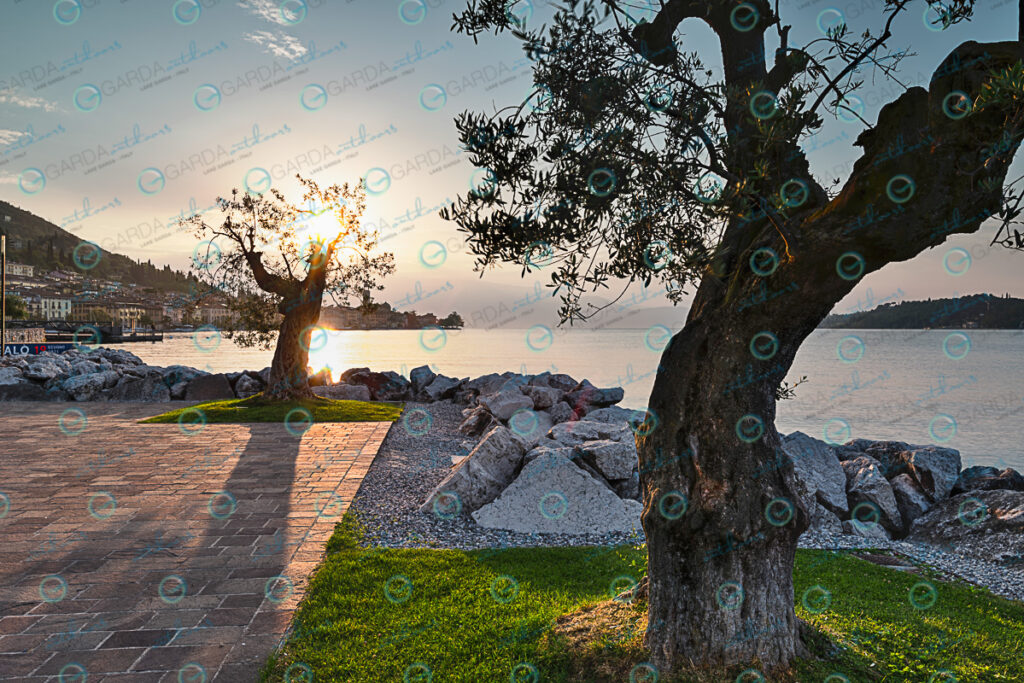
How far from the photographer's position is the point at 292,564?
252 inches

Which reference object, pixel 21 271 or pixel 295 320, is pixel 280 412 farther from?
pixel 21 271

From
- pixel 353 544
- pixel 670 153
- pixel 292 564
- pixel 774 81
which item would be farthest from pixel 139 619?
pixel 774 81

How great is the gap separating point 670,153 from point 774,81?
3.50 ft

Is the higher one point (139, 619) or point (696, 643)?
point (696, 643)

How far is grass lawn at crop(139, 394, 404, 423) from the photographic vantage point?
17.0 m

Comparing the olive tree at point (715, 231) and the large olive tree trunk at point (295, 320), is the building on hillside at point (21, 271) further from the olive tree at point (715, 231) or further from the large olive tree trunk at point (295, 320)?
the olive tree at point (715, 231)

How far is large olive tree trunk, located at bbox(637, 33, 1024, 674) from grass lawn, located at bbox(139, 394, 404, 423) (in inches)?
544

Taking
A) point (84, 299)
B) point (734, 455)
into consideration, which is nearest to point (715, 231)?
point (734, 455)

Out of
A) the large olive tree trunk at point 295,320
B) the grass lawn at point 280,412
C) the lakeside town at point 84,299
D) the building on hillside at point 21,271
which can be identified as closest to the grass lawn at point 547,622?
the grass lawn at point 280,412

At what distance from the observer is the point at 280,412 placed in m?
17.9

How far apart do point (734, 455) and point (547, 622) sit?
7.26 ft

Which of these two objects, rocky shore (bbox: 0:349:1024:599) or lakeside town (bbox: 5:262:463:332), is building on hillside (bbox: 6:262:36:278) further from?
rocky shore (bbox: 0:349:1024:599)

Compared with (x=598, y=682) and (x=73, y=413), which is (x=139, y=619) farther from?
(x=73, y=413)

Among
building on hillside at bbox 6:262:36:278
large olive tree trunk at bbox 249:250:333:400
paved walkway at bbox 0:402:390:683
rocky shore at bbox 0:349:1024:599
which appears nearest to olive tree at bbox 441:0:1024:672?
rocky shore at bbox 0:349:1024:599
